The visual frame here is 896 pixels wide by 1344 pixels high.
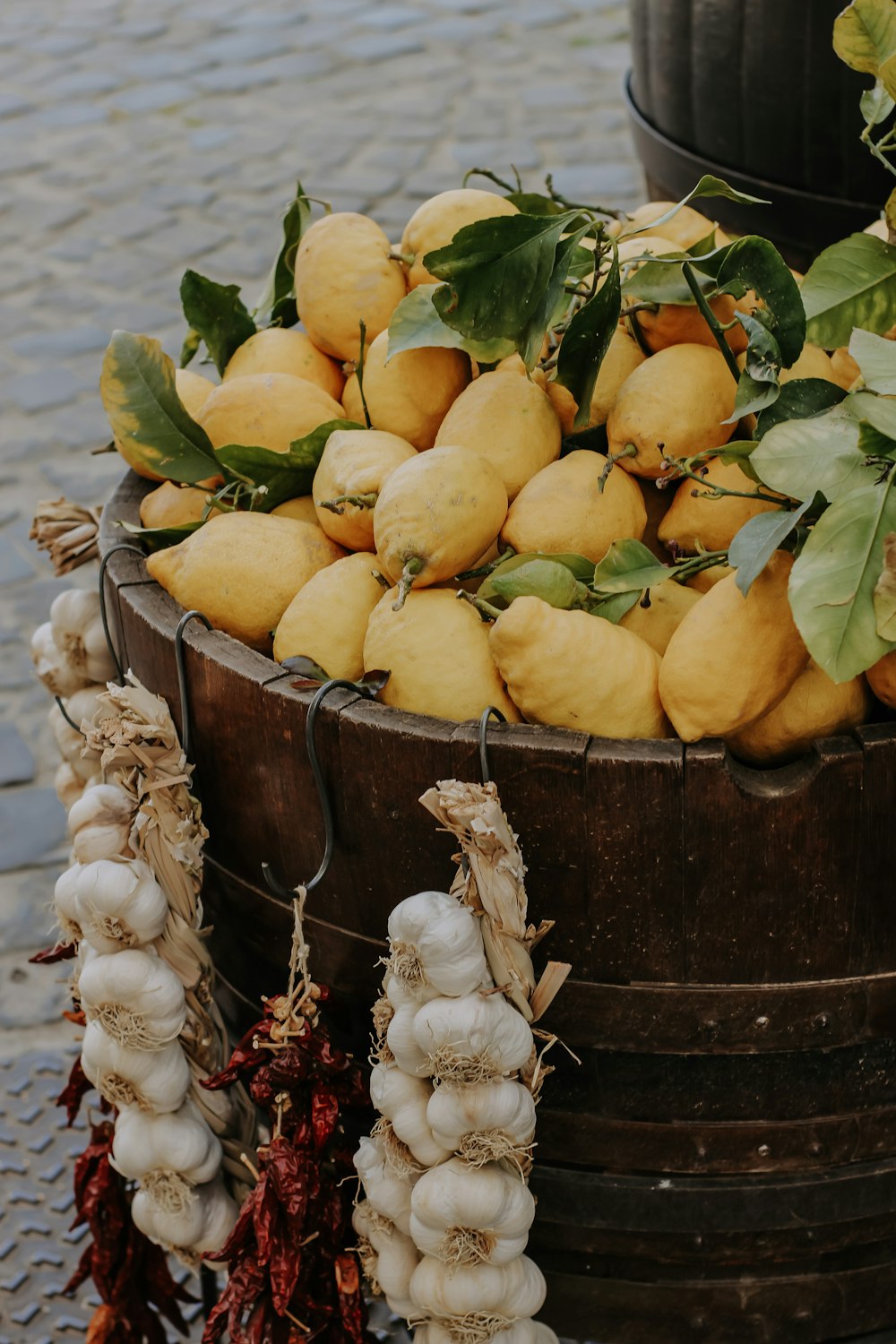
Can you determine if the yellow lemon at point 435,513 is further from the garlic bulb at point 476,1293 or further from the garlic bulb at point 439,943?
the garlic bulb at point 476,1293

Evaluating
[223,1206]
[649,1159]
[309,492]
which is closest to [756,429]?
[309,492]

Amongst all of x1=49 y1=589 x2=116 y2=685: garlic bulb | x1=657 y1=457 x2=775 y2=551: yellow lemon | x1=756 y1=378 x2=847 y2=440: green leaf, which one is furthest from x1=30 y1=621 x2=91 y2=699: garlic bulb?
x1=756 y1=378 x2=847 y2=440: green leaf

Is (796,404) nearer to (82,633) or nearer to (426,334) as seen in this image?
(426,334)

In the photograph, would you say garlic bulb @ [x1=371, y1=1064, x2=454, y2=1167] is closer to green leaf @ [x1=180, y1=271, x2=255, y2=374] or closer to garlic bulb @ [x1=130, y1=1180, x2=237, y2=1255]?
garlic bulb @ [x1=130, y1=1180, x2=237, y2=1255]

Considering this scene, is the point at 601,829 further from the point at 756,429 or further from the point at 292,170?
the point at 292,170

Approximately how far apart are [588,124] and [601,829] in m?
3.92

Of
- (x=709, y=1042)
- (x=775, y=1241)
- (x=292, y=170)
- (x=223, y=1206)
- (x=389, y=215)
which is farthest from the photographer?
(x=292, y=170)

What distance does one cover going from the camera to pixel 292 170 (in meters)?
4.35

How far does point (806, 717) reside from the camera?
3.42ft

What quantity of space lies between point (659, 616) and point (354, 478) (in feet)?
0.88

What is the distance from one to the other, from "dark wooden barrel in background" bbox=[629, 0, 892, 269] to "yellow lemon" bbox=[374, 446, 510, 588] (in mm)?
1333

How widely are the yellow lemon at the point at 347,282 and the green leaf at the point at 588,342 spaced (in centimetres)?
25

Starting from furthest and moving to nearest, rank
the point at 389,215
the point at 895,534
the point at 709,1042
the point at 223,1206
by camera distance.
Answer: the point at 389,215, the point at 223,1206, the point at 709,1042, the point at 895,534

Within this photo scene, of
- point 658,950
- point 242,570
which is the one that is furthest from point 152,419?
point 658,950
